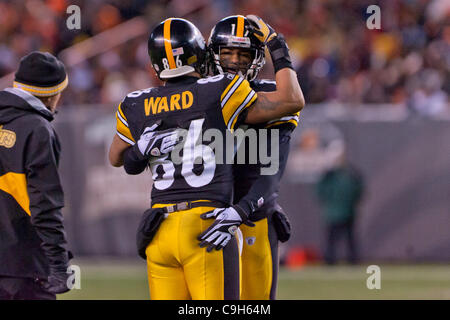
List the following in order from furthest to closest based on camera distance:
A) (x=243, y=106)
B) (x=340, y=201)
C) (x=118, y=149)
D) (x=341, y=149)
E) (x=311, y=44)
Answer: (x=311, y=44) → (x=341, y=149) → (x=340, y=201) → (x=118, y=149) → (x=243, y=106)

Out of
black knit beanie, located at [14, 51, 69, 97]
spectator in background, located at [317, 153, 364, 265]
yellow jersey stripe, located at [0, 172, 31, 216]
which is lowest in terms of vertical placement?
spectator in background, located at [317, 153, 364, 265]

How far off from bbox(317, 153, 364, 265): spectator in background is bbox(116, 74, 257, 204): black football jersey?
7.90 m

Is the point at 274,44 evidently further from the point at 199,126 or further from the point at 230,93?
the point at 199,126

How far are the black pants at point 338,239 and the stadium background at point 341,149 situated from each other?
9.2 inches

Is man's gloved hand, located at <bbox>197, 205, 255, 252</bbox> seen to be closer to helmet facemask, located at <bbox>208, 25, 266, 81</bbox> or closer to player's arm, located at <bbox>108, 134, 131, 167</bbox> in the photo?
player's arm, located at <bbox>108, 134, 131, 167</bbox>

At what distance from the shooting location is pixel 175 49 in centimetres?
480

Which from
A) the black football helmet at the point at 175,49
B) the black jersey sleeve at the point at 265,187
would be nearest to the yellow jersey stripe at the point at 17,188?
the black football helmet at the point at 175,49

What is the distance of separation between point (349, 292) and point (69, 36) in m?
8.70

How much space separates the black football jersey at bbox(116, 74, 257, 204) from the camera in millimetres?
4664

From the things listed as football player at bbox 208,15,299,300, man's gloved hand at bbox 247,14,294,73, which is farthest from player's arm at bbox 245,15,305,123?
football player at bbox 208,15,299,300

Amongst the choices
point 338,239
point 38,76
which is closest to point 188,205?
point 38,76

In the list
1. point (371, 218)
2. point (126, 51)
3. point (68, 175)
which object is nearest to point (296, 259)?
point (371, 218)

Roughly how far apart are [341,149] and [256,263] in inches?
311

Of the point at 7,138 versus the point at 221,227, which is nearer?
the point at 221,227
